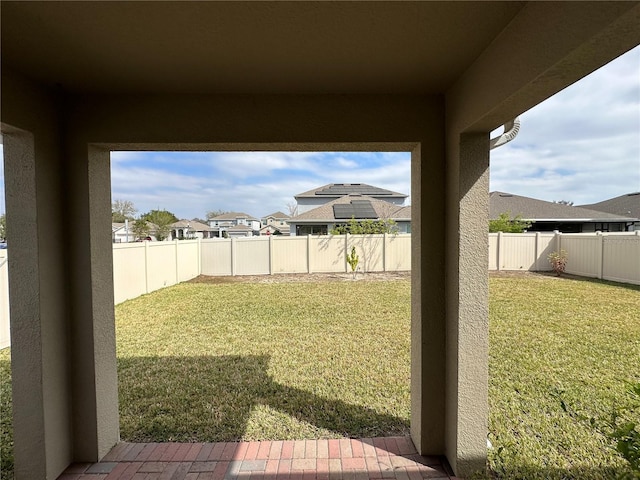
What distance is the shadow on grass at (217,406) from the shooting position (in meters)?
2.91

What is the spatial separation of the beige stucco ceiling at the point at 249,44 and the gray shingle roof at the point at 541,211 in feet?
66.9

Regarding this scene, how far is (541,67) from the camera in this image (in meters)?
1.40

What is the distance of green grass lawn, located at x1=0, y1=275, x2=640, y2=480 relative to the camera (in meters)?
2.85

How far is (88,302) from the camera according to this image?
97.1 inches

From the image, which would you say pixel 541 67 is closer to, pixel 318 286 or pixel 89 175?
pixel 89 175

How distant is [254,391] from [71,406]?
173 cm

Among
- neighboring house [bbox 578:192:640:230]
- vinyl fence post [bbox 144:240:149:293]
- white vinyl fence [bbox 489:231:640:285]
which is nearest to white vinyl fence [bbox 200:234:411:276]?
vinyl fence post [bbox 144:240:149:293]

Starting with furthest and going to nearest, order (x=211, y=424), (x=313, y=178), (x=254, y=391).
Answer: (x=313, y=178) < (x=254, y=391) < (x=211, y=424)

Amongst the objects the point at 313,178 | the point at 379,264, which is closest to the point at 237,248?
the point at 379,264

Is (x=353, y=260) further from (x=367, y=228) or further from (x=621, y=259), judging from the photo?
(x=621, y=259)

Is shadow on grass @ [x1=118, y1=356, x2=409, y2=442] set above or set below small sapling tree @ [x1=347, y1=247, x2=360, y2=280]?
below

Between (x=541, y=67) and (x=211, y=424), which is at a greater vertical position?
(x=541, y=67)

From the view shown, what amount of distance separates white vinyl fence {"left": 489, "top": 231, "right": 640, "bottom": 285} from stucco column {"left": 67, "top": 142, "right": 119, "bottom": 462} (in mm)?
13166

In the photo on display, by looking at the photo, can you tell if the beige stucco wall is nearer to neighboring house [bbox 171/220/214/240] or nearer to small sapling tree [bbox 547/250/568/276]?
small sapling tree [bbox 547/250/568/276]
